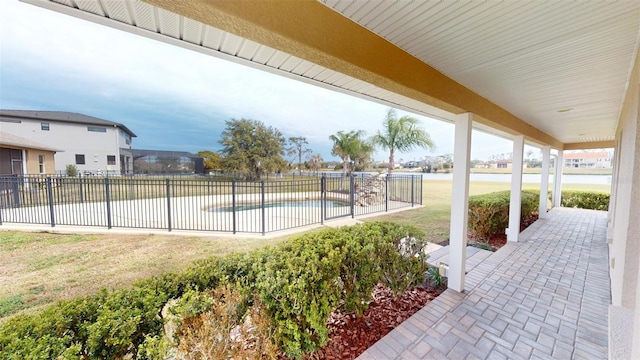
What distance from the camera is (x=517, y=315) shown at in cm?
272

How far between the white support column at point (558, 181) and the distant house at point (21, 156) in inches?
936

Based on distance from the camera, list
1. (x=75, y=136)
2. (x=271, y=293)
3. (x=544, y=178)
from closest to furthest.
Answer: (x=271, y=293)
(x=544, y=178)
(x=75, y=136)

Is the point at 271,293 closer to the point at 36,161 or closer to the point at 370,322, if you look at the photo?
the point at 370,322

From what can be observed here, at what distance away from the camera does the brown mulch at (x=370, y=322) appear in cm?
217

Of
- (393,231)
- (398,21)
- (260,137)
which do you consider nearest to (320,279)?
(393,231)

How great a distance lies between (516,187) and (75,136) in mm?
35342

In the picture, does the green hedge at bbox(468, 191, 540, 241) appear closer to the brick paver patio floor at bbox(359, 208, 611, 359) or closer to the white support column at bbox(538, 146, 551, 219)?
the brick paver patio floor at bbox(359, 208, 611, 359)

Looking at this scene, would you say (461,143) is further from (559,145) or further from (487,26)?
(559,145)

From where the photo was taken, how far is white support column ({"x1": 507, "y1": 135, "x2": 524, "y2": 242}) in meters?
5.15

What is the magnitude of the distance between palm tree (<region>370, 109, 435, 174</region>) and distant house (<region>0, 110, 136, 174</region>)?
24.1 m

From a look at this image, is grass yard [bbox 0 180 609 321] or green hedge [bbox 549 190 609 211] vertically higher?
green hedge [bbox 549 190 609 211]

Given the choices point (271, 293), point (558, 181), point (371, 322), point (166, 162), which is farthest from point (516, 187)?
point (166, 162)

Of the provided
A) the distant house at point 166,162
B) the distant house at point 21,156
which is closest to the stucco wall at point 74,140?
the distant house at point 166,162

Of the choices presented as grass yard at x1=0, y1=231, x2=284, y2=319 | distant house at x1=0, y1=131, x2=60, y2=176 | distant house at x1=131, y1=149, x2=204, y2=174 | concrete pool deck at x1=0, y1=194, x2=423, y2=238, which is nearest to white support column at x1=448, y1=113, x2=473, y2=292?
concrete pool deck at x1=0, y1=194, x2=423, y2=238
